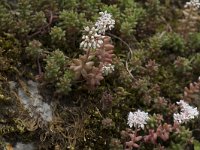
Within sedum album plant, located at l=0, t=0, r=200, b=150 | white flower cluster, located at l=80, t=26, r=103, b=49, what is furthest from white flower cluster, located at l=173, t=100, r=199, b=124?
white flower cluster, located at l=80, t=26, r=103, b=49

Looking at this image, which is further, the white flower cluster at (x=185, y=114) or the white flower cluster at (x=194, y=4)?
the white flower cluster at (x=194, y=4)

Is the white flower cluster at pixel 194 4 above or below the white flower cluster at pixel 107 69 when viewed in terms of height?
above

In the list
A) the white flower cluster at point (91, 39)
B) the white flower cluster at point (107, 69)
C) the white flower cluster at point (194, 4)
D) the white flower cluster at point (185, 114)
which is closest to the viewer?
the white flower cluster at point (91, 39)

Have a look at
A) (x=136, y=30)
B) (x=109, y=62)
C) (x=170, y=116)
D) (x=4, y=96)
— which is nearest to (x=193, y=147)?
(x=170, y=116)

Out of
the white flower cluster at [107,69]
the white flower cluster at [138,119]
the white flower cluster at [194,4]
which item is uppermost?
the white flower cluster at [194,4]

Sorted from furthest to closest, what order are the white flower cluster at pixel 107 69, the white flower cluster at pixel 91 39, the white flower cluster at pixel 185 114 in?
the white flower cluster at pixel 107 69 → the white flower cluster at pixel 185 114 → the white flower cluster at pixel 91 39

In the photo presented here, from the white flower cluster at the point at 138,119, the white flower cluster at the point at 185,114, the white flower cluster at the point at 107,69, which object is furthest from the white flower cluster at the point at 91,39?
the white flower cluster at the point at 185,114

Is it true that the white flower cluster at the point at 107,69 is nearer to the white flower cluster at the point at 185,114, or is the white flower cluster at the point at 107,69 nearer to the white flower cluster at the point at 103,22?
the white flower cluster at the point at 103,22

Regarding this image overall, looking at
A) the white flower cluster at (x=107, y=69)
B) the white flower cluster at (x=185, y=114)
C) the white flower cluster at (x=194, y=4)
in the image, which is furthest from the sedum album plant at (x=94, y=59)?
the white flower cluster at (x=194, y=4)

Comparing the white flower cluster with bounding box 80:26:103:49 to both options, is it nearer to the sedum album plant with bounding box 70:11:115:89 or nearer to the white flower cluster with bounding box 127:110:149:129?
the sedum album plant with bounding box 70:11:115:89

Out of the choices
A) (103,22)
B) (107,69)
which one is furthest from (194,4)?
(107,69)
